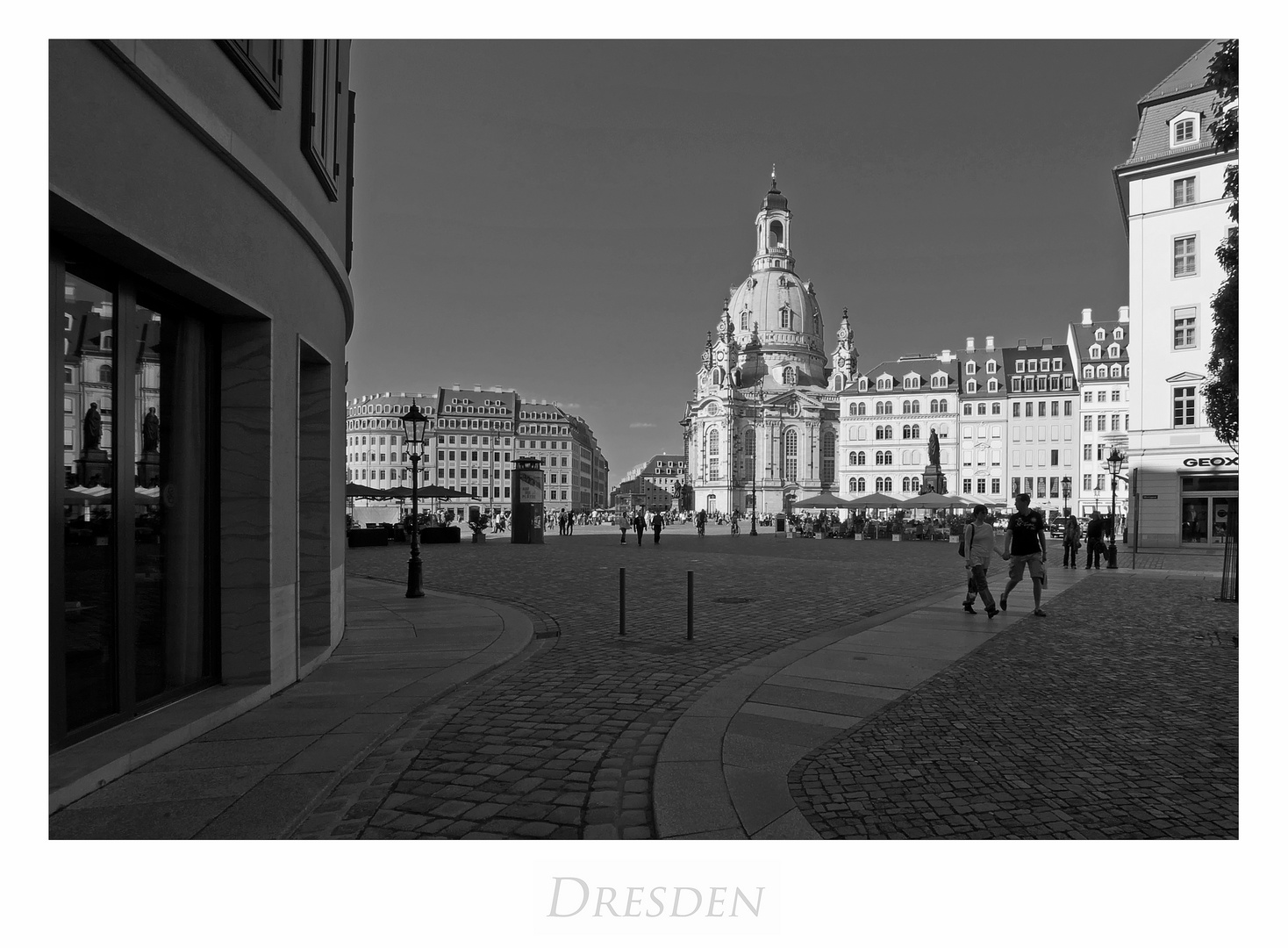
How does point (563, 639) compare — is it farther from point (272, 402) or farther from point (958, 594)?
point (958, 594)

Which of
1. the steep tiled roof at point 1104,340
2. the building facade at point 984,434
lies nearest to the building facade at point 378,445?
the building facade at point 984,434

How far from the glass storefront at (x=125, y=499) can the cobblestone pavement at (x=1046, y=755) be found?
432 centimetres

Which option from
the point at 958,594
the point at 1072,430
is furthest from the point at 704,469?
the point at 958,594

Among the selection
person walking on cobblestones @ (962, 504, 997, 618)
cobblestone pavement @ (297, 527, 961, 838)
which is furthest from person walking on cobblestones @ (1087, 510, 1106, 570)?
person walking on cobblestones @ (962, 504, 997, 618)

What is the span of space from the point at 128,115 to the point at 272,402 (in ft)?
8.40

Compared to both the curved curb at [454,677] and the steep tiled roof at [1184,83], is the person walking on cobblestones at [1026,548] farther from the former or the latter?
the steep tiled roof at [1184,83]

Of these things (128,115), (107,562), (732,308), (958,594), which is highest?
(732,308)

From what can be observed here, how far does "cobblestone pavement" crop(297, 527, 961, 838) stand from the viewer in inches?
174

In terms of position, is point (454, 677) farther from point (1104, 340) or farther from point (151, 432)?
point (1104, 340)

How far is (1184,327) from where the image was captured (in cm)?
3550

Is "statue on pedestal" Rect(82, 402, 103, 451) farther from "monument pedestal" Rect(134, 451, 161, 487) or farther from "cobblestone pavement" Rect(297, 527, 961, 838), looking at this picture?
"cobblestone pavement" Rect(297, 527, 961, 838)

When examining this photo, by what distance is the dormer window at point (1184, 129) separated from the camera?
34.7m

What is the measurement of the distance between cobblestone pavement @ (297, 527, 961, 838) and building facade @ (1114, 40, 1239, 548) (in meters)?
23.4

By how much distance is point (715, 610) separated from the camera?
43.5ft
